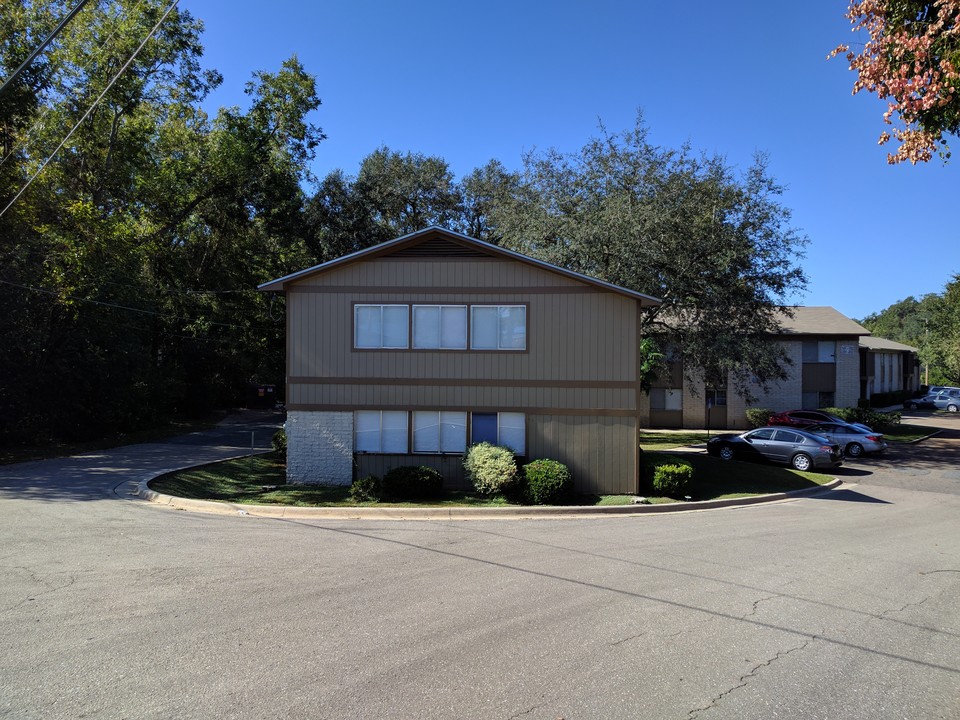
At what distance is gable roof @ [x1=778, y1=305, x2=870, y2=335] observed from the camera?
38312mm

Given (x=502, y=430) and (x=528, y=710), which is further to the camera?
(x=502, y=430)

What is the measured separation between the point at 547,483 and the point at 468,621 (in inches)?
350

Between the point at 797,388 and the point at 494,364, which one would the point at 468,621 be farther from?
the point at 797,388

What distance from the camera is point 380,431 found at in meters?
17.4

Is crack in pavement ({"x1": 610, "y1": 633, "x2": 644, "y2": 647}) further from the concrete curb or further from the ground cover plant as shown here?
the ground cover plant

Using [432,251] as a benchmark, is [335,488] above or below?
below

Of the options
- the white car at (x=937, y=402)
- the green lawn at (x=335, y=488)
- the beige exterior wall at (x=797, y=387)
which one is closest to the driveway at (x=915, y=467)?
the green lawn at (x=335, y=488)

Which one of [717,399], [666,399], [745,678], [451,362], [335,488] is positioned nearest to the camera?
[745,678]

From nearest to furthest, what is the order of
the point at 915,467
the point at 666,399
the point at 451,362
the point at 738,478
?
the point at 451,362, the point at 738,478, the point at 915,467, the point at 666,399

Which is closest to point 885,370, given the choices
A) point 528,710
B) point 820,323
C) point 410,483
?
point 820,323

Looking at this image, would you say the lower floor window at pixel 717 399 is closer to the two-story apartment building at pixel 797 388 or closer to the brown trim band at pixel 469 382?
the two-story apartment building at pixel 797 388

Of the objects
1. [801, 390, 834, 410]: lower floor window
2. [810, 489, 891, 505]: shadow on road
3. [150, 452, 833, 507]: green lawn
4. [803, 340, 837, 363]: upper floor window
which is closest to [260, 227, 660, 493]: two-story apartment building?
[150, 452, 833, 507]: green lawn

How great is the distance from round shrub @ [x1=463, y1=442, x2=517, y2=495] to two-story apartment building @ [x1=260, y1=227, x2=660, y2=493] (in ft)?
2.68

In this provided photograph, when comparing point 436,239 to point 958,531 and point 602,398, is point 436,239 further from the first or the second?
point 958,531
